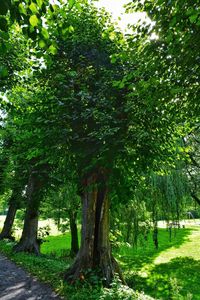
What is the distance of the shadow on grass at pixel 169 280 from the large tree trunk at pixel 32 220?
6.98 metres

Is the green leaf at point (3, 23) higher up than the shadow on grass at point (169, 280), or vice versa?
the green leaf at point (3, 23)

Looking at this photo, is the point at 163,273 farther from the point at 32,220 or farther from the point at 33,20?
the point at 33,20

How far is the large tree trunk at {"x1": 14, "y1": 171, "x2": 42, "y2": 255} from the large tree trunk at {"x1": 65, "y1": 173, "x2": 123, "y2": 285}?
7667 millimetres

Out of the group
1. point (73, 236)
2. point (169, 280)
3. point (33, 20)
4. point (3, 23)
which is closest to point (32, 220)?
point (73, 236)

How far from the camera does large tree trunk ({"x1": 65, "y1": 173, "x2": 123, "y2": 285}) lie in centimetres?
1138

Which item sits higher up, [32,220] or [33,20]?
[33,20]

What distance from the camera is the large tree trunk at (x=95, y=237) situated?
448 inches

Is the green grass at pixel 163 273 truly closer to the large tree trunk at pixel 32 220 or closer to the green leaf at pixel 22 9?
the large tree trunk at pixel 32 220

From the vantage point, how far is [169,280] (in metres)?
12.0

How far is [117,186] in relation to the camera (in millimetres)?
11734

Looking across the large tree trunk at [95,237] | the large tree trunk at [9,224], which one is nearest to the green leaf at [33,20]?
the large tree trunk at [95,237]

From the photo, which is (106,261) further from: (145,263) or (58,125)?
(145,263)

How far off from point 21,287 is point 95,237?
3107 mm

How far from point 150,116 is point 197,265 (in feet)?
50.4
